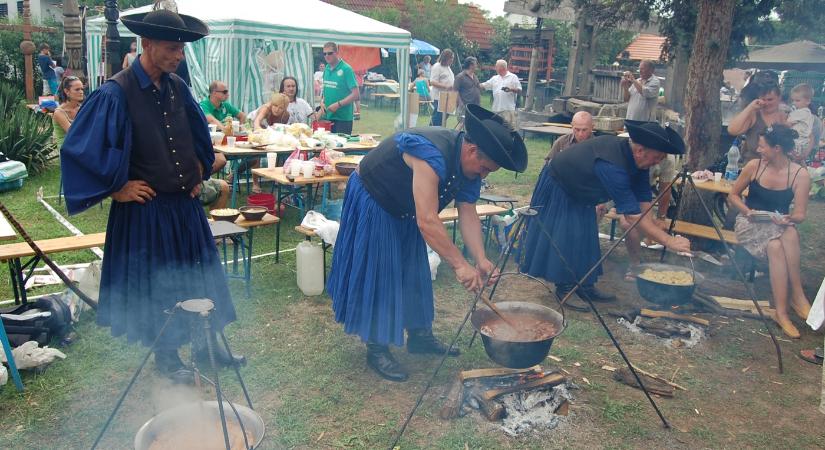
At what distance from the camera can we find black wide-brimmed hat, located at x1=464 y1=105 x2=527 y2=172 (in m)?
3.26

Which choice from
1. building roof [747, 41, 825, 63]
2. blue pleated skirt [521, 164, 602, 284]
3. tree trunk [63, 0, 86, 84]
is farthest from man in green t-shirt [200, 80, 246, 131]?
building roof [747, 41, 825, 63]

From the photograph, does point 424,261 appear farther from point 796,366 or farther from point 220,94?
point 220,94

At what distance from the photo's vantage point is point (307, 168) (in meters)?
6.90

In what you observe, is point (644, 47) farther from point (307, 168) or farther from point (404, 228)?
point (404, 228)

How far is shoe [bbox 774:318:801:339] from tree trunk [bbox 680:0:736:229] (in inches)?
73.4

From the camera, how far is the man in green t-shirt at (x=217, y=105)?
8.42 m

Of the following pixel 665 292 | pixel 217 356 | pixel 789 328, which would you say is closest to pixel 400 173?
pixel 217 356

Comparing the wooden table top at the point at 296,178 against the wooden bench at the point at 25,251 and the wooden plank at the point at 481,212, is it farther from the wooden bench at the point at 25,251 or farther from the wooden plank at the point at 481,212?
the wooden bench at the point at 25,251

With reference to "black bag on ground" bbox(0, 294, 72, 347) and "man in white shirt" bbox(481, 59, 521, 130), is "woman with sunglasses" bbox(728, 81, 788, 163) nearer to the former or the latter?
"black bag on ground" bbox(0, 294, 72, 347)

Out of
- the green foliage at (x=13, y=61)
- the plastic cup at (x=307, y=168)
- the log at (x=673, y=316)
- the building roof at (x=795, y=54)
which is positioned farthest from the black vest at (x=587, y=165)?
the green foliage at (x=13, y=61)

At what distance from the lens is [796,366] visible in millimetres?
4656

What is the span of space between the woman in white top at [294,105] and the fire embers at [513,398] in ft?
21.7

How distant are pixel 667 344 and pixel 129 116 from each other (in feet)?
13.8

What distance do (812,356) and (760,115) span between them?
10.6 feet
